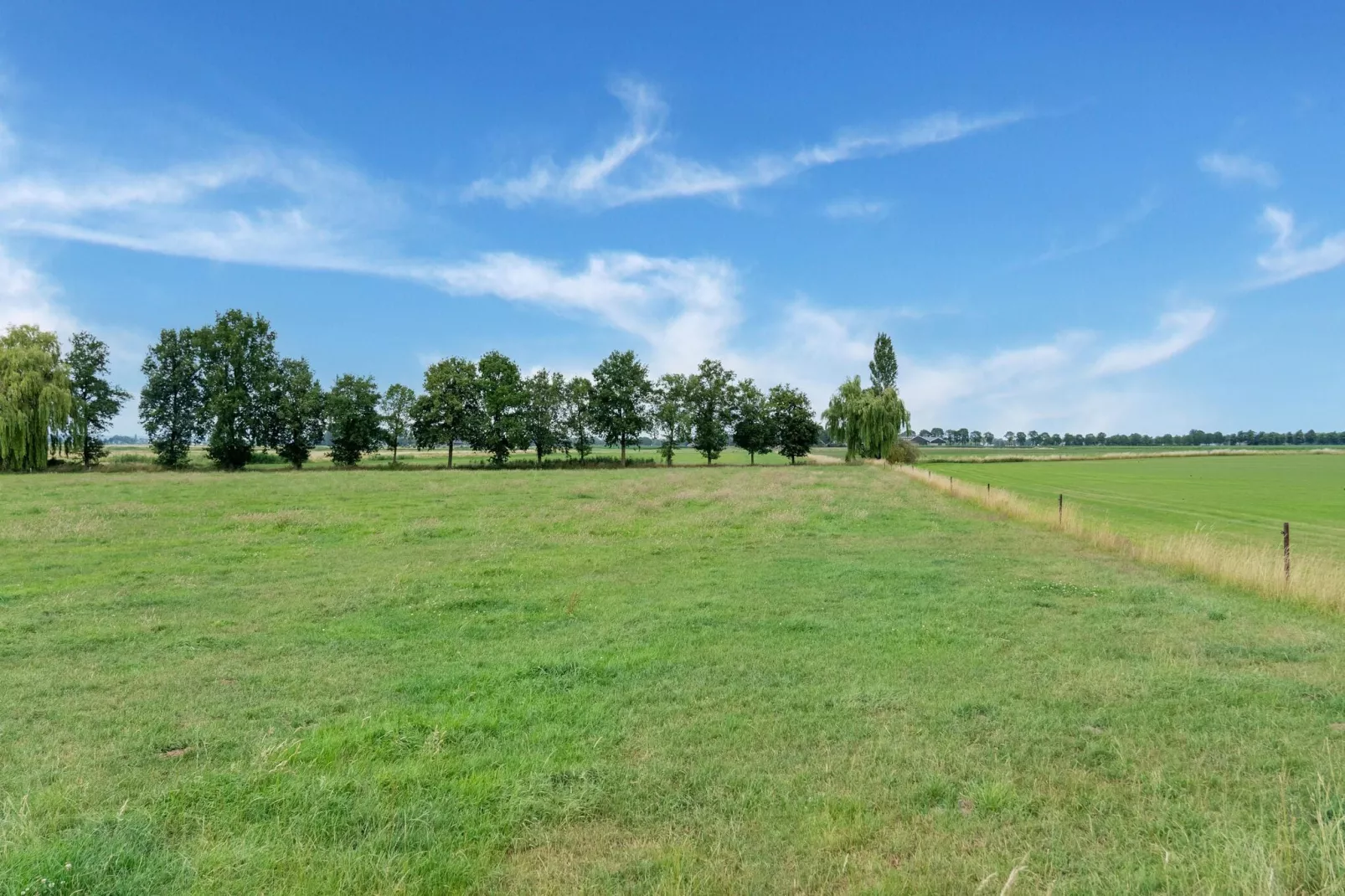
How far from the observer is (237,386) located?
64.7m

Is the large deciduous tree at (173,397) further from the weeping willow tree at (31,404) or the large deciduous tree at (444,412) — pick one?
the large deciduous tree at (444,412)

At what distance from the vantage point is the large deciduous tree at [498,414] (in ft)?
228

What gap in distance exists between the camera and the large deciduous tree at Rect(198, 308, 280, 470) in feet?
204

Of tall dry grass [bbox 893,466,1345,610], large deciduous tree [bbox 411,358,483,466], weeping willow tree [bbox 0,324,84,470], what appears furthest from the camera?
large deciduous tree [bbox 411,358,483,466]

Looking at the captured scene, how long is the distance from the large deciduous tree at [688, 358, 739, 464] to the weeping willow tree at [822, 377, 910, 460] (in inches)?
528

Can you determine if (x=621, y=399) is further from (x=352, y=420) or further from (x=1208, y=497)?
(x=1208, y=497)

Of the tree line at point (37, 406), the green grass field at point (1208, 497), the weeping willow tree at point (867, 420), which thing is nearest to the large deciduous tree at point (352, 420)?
the tree line at point (37, 406)

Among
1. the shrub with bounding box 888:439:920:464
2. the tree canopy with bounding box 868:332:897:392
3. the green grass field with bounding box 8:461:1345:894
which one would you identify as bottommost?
the green grass field with bounding box 8:461:1345:894

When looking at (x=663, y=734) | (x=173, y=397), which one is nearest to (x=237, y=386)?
(x=173, y=397)

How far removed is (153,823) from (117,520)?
75.2 feet

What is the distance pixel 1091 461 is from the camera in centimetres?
8781

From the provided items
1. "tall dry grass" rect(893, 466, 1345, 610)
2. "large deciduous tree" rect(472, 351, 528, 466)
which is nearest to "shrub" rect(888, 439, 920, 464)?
"large deciduous tree" rect(472, 351, 528, 466)

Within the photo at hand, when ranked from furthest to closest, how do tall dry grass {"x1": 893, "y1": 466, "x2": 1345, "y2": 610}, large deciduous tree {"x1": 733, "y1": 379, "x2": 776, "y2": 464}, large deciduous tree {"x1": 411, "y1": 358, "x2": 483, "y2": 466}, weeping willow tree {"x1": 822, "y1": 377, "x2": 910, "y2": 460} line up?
large deciduous tree {"x1": 733, "y1": 379, "x2": 776, "y2": 464} → weeping willow tree {"x1": 822, "y1": 377, "x2": 910, "y2": 460} → large deciduous tree {"x1": 411, "y1": 358, "x2": 483, "y2": 466} → tall dry grass {"x1": 893, "y1": 466, "x2": 1345, "y2": 610}

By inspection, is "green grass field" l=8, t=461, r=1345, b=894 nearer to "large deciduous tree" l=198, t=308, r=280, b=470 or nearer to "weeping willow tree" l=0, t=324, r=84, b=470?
"weeping willow tree" l=0, t=324, r=84, b=470
